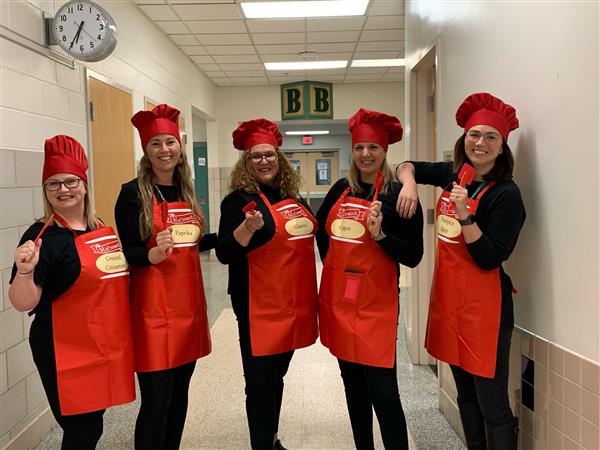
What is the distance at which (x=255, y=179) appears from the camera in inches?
80.2

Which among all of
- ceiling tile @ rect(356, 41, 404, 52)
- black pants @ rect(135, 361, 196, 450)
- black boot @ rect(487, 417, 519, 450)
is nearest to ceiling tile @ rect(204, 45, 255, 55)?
ceiling tile @ rect(356, 41, 404, 52)

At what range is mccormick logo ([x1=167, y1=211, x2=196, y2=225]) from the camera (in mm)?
1889

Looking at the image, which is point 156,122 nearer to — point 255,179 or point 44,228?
point 255,179

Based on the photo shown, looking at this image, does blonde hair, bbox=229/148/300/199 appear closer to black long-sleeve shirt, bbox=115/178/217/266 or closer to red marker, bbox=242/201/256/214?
red marker, bbox=242/201/256/214

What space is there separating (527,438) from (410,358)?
5.93 ft

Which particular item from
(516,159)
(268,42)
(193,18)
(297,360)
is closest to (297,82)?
(268,42)

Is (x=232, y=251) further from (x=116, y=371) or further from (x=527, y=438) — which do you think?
(x=527, y=438)

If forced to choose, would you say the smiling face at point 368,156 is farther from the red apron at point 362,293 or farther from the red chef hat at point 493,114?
the red chef hat at point 493,114

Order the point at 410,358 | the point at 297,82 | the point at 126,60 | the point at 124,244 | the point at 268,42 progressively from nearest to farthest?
1. the point at 124,244
2. the point at 410,358
3. the point at 126,60
4. the point at 268,42
5. the point at 297,82

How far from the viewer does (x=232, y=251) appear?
193 cm

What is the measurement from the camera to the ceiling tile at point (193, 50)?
5898 millimetres

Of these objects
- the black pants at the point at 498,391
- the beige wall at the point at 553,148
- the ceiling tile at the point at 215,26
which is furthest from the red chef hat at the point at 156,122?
the ceiling tile at the point at 215,26

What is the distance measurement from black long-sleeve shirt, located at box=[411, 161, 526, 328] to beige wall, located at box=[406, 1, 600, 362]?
0.10 m

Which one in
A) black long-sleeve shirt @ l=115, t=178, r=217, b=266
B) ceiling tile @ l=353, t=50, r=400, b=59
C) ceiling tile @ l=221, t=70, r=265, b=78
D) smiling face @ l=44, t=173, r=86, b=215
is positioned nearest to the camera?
smiling face @ l=44, t=173, r=86, b=215
